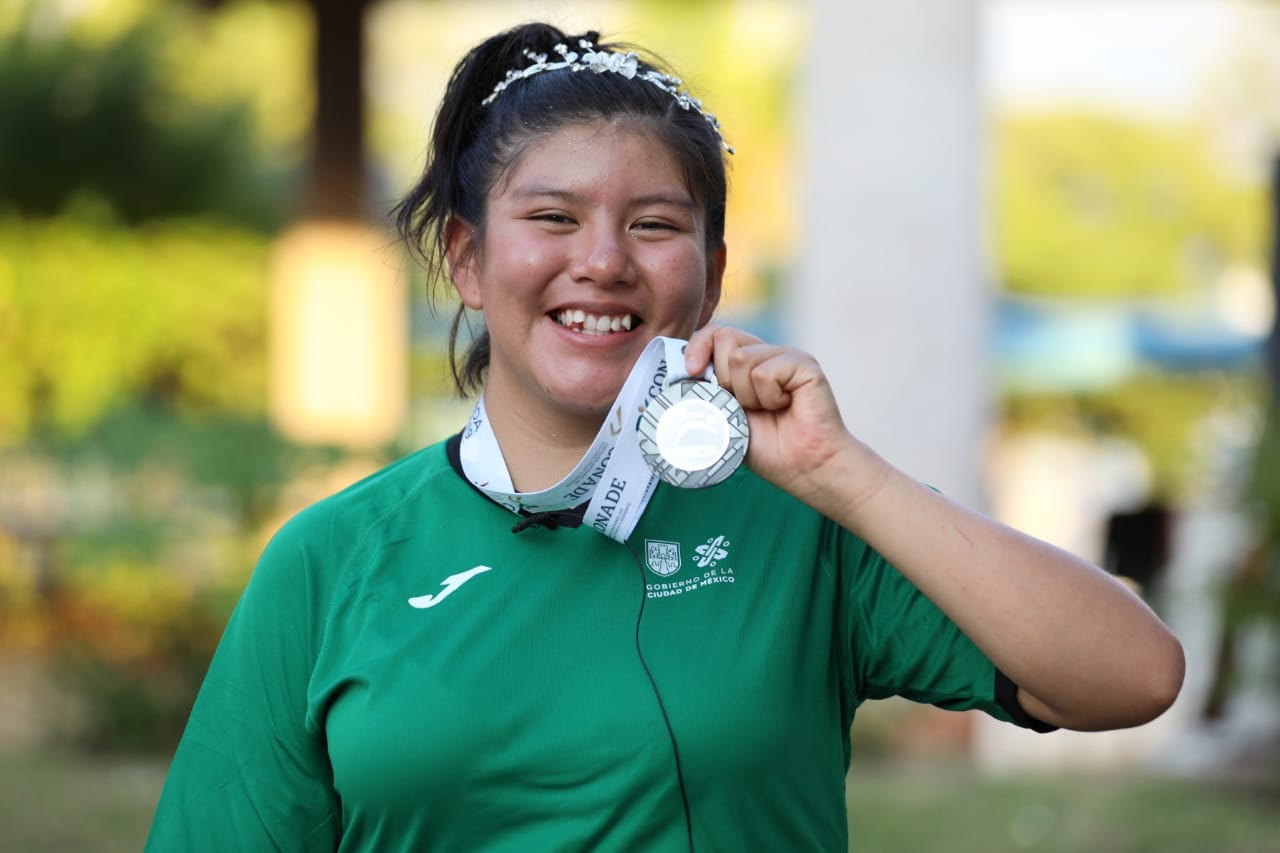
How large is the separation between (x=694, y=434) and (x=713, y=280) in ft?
1.72

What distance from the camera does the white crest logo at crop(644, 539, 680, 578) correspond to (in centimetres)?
228

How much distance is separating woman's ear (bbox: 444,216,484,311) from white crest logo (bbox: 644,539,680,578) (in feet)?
1.54

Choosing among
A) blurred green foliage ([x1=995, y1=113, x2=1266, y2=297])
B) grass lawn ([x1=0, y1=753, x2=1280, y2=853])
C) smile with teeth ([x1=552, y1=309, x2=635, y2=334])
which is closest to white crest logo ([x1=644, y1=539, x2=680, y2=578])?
smile with teeth ([x1=552, y1=309, x2=635, y2=334])

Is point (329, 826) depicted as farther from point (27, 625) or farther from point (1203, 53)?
point (1203, 53)

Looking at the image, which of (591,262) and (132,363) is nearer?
(591,262)

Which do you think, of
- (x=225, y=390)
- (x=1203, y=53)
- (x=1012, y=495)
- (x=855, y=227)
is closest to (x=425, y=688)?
(x=855, y=227)

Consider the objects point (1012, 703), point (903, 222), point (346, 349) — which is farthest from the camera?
point (346, 349)

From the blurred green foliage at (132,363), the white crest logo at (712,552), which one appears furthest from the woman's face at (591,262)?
the blurred green foliage at (132,363)

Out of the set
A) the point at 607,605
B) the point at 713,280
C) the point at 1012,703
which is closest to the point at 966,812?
the point at 713,280

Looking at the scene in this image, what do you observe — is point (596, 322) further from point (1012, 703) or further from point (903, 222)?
point (903, 222)

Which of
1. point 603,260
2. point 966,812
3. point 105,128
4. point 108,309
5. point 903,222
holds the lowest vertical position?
point 966,812

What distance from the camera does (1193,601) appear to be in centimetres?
784

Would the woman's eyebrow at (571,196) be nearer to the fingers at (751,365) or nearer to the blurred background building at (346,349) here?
the fingers at (751,365)

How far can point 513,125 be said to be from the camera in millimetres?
2471
